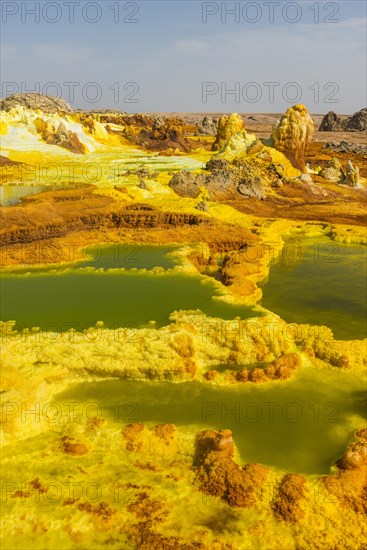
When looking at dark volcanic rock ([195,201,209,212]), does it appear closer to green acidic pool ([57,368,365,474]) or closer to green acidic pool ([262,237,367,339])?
green acidic pool ([262,237,367,339])

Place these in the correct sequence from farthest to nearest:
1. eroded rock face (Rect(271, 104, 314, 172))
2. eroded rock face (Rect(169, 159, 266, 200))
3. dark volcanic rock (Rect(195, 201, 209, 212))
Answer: eroded rock face (Rect(271, 104, 314, 172)), eroded rock face (Rect(169, 159, 266, 200)), dark volcanic rock (Rect(195, 201, 209, 212))

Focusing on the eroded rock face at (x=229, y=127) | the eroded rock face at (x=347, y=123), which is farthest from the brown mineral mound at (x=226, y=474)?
the eroded rock face at (x=347, y=123)

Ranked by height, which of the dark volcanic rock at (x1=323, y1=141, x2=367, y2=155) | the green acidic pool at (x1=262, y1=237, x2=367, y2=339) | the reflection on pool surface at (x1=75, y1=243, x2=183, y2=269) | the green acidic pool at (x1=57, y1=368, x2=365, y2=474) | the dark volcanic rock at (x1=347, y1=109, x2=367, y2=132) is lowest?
the green acidic pool at (x1=57, y1=368, x2=365, y2=474)

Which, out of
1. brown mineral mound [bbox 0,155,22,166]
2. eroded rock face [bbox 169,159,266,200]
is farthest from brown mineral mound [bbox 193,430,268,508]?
brown mineral mound [bbox 0,155,22,166]

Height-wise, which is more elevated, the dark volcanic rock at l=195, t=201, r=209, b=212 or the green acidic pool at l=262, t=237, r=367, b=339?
the dark volcanic rock at l=195, t=201, r=209, b=212

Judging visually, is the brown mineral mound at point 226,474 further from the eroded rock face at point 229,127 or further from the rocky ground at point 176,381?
the eroded rock face at point 229,127

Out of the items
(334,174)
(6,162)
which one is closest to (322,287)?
(334,174)

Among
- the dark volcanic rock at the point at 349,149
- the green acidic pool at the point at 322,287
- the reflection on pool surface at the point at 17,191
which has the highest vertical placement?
the dark volcanic rock at the point at 349,149
